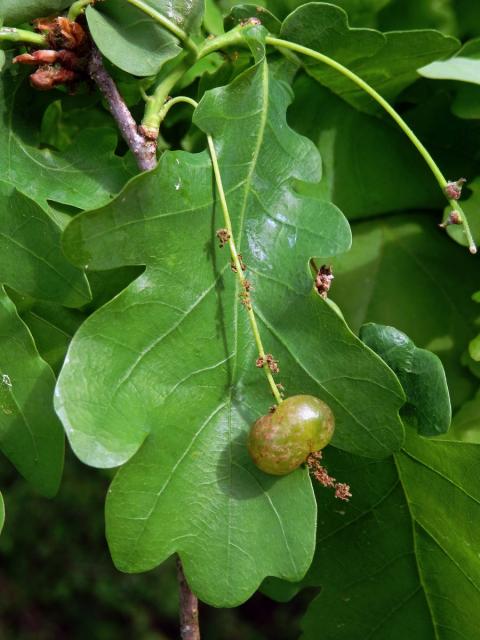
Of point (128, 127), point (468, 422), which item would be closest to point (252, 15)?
point (128, 127)

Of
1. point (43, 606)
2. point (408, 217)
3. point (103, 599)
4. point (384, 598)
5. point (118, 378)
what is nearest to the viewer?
point (118, 378)

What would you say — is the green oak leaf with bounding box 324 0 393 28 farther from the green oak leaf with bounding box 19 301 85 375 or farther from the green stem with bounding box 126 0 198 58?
the green oak leaf with bounding box 19 301 85 375

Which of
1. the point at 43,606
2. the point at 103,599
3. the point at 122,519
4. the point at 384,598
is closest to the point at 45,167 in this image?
the point at 122,519

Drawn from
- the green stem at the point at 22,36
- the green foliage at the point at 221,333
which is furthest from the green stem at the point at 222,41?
the green stem at the point at 22,36

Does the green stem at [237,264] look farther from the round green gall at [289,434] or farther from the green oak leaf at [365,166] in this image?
the green oak leaf at [365,166]

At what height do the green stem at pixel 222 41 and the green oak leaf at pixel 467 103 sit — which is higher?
the green stem at pixel 222 41

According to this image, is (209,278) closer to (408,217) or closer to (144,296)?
(144,296)
